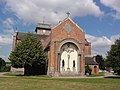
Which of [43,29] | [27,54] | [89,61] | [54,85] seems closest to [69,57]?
[27,54]

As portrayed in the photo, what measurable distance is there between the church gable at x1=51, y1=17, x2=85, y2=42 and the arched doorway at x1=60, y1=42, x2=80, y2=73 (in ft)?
6.87

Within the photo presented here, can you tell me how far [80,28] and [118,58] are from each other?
15.4 meters

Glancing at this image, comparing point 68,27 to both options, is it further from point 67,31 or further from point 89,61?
point 89,61

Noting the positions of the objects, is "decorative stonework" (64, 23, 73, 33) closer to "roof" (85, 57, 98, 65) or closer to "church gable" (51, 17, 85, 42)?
"church gable" (51, 17, 85, 42)

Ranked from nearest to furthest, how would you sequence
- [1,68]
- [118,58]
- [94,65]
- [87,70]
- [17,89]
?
[17,89], [118,58], [87,70], [94,65], [1,68]

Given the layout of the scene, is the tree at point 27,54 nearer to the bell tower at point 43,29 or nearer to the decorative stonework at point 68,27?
the decorative stonework at point 68,27

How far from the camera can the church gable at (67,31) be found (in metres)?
47.8

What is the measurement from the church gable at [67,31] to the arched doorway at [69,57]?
2095mm

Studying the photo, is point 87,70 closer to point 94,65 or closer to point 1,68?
point 94,65

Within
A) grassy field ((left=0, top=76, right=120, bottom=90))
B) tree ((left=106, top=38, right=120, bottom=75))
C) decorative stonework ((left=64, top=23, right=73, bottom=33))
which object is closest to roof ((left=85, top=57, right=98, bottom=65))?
decorative stonework ((left=64, top=23, right=73, bottom=33))

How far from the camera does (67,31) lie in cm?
4859

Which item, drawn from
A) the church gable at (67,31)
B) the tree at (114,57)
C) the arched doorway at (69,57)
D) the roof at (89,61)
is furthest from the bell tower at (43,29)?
the tree at (114,57)

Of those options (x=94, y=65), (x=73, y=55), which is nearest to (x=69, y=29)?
(x=73, y=55)

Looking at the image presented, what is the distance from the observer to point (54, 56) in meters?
46.8
